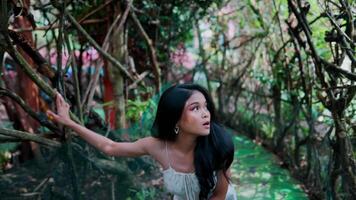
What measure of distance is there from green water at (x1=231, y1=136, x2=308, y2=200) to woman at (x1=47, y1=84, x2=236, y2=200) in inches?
67.3

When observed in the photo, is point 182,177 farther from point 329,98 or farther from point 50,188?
point 50,188

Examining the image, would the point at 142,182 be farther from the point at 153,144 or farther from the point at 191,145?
the point at 191,145

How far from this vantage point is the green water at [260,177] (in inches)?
159

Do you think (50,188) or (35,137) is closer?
(35,137)

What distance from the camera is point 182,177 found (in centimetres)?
240

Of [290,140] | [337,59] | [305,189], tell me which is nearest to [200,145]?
[337,59]

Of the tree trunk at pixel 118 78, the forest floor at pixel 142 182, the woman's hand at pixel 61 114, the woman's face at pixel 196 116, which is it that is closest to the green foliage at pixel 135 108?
the tree trunk at pixel 118 78

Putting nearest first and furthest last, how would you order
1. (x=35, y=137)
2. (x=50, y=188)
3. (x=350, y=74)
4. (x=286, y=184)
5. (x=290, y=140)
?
(x=350, y=74), (x=35, y=137), (x=50, y=188), (x=286, y=184), (x=290, y=140)

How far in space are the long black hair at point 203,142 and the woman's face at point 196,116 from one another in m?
0.03

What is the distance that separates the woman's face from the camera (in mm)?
2254

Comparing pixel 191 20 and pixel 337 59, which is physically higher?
pixel 191 20

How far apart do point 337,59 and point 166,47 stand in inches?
112

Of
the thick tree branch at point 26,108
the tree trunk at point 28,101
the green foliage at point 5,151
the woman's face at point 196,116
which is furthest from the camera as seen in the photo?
the green foliage at point 5,151

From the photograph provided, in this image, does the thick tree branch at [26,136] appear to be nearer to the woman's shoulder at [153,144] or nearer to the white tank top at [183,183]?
the woman's shoulder at [153,144]
